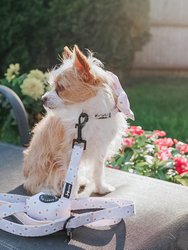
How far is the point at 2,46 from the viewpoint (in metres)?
6.63

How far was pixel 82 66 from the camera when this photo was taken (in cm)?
205

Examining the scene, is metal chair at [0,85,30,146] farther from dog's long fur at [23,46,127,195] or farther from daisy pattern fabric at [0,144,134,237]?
daisy pattern fabric at [0,144,134,237]

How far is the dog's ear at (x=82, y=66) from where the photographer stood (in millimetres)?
2016

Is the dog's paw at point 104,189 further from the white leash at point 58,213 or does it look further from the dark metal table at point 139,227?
the white leash at point 58,213

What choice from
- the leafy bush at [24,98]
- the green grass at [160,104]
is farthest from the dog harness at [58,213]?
the green grass at [160,104]

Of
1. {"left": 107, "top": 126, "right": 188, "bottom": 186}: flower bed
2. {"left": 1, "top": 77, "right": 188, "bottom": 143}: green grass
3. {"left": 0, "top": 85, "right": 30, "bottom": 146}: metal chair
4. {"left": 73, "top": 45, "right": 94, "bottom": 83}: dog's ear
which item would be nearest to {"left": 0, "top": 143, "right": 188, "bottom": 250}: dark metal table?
{"left": 107, "top": 126, "right": 188, "bottom": 186}: flower bed

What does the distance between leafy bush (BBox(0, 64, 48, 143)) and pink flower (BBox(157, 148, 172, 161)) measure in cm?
175

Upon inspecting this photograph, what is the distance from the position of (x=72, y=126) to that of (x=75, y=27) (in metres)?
4.46

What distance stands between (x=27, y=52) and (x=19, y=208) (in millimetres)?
4788

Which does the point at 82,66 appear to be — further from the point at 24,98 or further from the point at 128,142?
the point at 24,98

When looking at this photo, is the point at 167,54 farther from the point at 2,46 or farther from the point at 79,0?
the point at 2,46

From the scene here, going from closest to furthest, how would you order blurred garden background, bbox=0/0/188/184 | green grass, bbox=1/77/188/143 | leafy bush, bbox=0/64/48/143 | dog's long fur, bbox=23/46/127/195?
dog's long fur, bbox=23/46/127/195 < leafy bush, bbox=0/64/48/143 < green grass, bbox=1/77/188/143 < blurred garden background, bbox=0/0/188/184

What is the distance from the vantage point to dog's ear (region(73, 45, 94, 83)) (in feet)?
6.62

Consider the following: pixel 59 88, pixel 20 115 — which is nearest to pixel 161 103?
pixel 20 115
